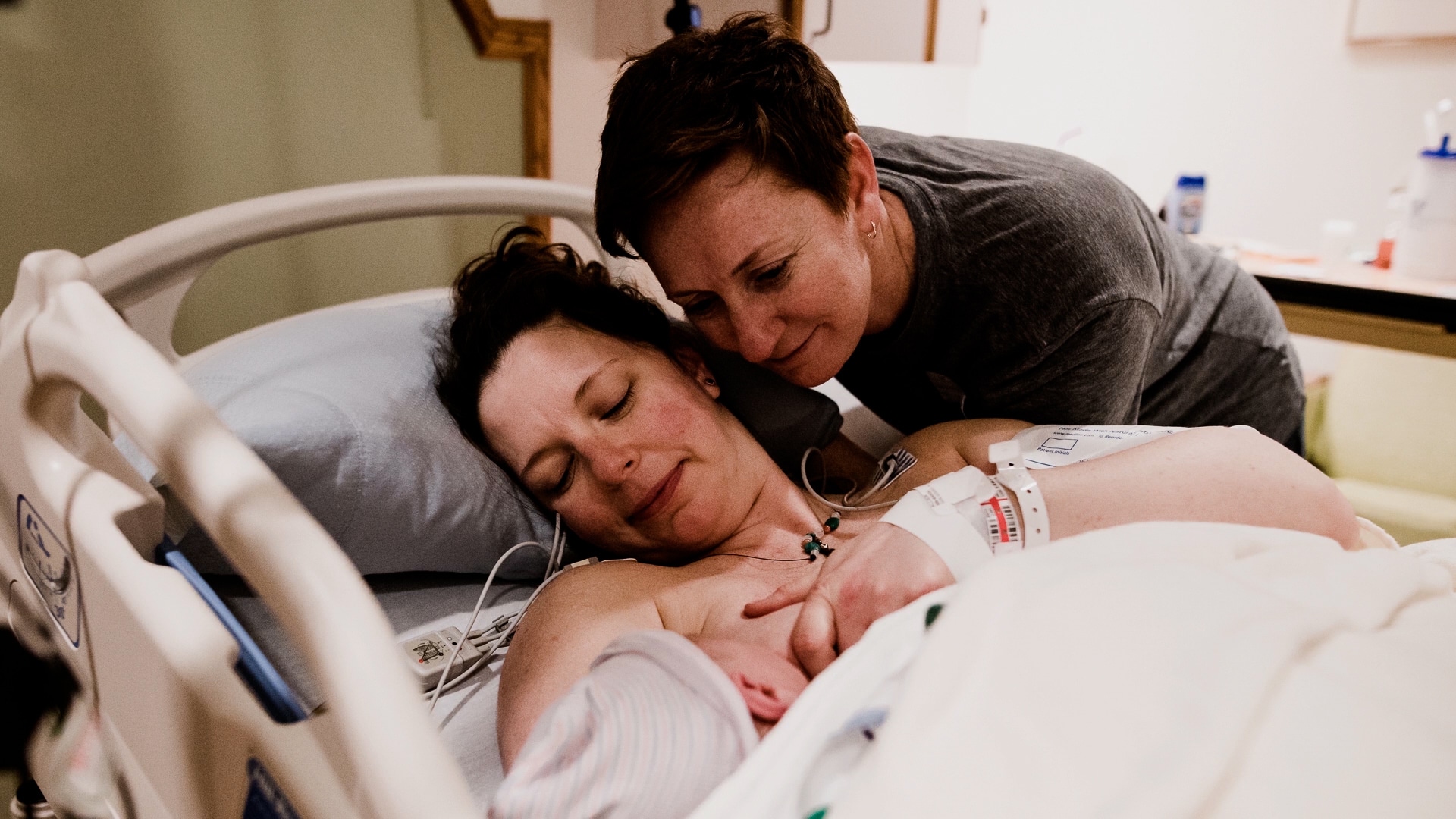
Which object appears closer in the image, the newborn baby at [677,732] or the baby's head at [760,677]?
the newborn baby at [677,732]

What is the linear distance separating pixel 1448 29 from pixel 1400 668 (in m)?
3.22

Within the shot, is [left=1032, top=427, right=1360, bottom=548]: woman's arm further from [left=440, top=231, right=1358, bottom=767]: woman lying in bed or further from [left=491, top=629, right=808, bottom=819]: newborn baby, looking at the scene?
[left=491, top=629, right=808, bottom=819]: newborn baby

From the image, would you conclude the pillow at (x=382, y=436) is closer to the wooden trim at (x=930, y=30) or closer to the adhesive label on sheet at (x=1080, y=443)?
the adhesive label on sheet at (x=1080, y=443)

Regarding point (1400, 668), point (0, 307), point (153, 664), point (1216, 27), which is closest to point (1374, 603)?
point (1400, 668)

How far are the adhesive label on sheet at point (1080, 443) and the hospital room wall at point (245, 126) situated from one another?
1.37 meters

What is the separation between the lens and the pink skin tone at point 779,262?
42.6 inches

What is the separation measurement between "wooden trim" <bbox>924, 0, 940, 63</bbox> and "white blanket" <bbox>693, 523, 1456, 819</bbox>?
8.05 feet

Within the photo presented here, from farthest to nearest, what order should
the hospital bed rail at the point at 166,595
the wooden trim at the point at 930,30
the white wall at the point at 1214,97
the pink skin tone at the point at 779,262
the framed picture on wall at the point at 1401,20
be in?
the white wall at the point at 1214,97 → the framed picture on wall at the point at 1401,20 → the wooden trim at the point at 930,30 → the pink skin tone at the point at 779,262 → the hospital bed rail at the point at 166,595

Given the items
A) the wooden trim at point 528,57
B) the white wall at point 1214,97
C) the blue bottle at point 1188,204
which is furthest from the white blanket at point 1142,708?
the white wall at point 1214,97

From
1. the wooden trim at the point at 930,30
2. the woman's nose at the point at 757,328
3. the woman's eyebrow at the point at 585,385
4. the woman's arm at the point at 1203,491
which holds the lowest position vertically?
the woman's arm at the point at 1203,491

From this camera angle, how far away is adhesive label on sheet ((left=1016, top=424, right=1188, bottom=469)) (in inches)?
45.6

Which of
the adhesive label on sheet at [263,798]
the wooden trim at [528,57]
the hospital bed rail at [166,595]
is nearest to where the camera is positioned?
the hospital bed rail at [166,595]

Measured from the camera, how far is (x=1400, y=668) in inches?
23.9

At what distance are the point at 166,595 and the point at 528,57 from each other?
168cm
